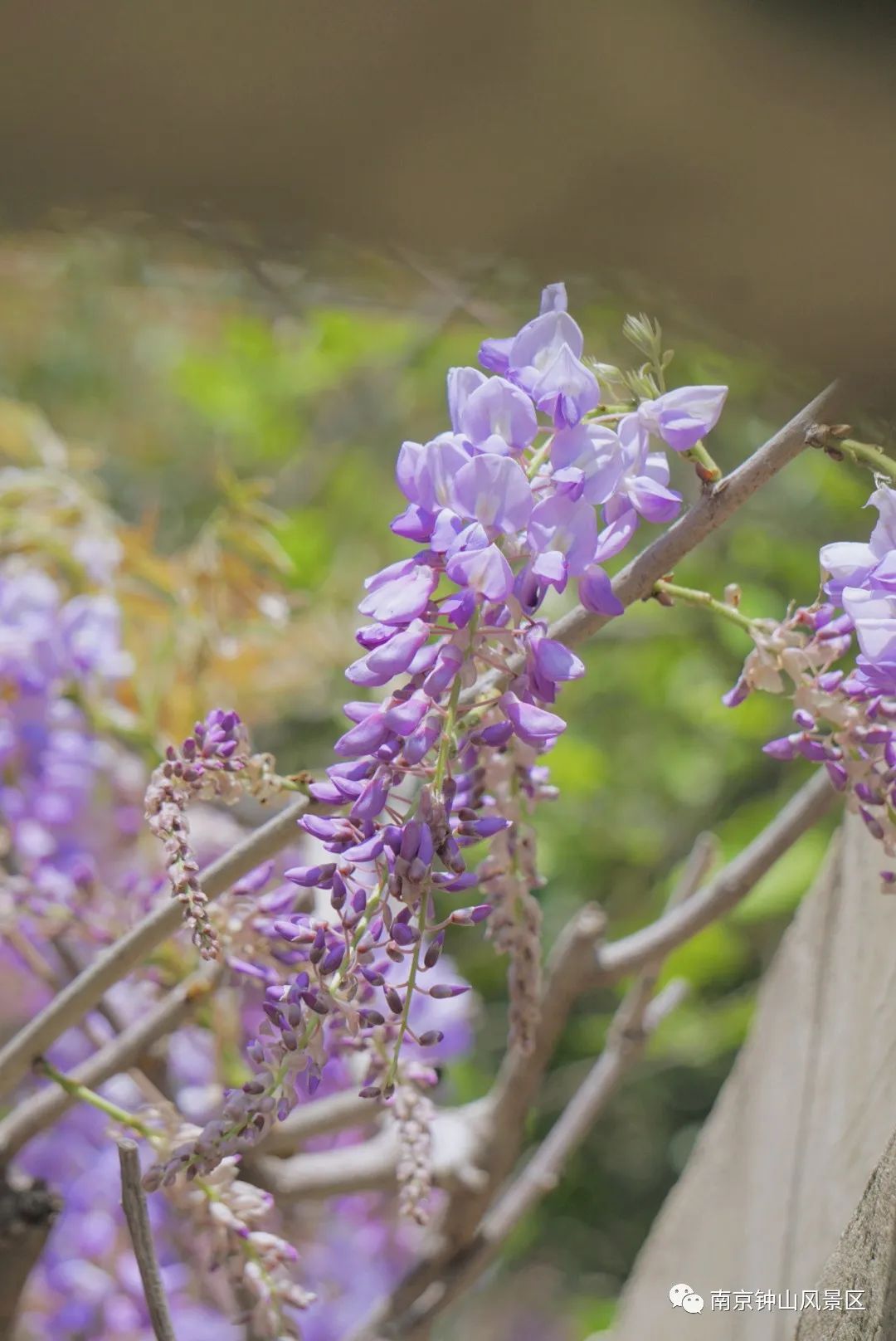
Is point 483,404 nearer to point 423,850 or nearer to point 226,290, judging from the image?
point 423,850

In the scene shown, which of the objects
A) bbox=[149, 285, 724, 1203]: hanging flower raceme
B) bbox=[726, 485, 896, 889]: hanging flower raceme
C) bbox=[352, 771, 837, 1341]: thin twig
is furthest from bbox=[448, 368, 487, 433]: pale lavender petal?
bbox=[352, 771, 837, 1341]: thin twig

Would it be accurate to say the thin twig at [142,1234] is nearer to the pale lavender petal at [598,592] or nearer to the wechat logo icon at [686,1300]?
the pale lavender petal at [598,592]

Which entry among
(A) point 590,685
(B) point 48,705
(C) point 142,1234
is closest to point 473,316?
(B) point 48,705

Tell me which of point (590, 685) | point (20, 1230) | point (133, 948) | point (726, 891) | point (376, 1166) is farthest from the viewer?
point (590, 685)

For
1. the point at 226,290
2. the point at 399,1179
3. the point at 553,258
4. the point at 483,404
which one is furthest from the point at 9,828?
the point at 226,290

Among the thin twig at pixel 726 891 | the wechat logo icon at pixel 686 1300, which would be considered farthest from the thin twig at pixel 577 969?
the wechat logo icon at pixel 686 1300

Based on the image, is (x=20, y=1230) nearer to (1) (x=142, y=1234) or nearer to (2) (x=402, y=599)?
(1) (x=142, y=1234)
